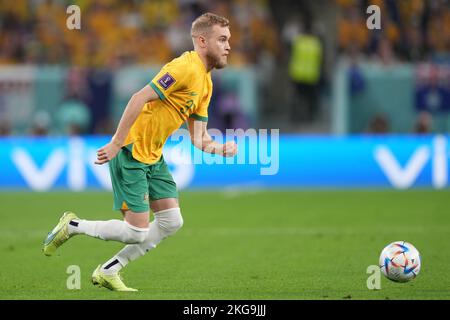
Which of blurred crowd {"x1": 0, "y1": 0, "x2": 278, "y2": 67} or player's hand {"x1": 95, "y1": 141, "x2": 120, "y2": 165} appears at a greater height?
blurred crowd {"x1": 0, "y1": 0, "x2": 278, "y2": 67}

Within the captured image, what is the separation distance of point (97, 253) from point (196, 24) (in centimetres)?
371

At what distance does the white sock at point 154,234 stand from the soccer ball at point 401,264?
170cm

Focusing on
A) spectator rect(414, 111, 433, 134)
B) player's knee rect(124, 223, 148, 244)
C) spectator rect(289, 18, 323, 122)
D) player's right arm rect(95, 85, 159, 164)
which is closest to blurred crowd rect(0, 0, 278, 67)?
spectator rect(289, 18, 323, 122)

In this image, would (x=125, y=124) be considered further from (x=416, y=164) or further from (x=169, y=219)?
(x=416, y=164)

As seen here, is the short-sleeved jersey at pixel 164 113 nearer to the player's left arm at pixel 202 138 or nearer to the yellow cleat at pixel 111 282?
the player's left arm at pixel 202 138

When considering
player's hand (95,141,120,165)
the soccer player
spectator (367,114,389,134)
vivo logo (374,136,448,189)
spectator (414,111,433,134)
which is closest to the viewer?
player's hand (95,141,120,165)

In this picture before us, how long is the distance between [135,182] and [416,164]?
36.4ft

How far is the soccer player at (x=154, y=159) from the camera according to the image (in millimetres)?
7871

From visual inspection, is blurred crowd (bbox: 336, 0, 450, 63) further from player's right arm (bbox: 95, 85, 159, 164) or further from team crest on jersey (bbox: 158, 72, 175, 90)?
player's right arm (bbox: 95, 85, 159, 164)

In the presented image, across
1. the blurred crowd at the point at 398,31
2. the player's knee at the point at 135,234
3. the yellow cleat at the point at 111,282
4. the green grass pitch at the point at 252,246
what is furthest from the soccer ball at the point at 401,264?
the blurred crowd at the point at 398,31

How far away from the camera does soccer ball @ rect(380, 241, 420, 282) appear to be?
808 cm

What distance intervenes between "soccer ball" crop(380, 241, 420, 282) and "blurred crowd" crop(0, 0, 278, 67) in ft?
46.9

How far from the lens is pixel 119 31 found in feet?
74.6

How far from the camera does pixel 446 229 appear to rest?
12.7 meters
